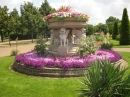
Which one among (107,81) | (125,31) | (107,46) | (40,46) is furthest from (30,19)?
(107,81)

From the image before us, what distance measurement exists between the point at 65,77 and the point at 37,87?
1657mm

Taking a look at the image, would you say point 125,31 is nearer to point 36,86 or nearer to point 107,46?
point 107,46

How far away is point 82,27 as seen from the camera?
1116 cm

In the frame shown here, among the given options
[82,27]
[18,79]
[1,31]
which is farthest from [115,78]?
[1,31]

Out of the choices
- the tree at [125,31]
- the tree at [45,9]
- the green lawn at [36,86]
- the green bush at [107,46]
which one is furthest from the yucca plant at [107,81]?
the tree at [45,9]

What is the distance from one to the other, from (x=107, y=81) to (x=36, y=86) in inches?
137

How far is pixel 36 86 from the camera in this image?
6.96 meters

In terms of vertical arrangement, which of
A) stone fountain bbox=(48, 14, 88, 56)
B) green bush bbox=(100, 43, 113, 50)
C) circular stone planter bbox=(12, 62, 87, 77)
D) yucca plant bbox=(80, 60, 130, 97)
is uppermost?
stone fountain bbox=(48, 14, 88, 56)

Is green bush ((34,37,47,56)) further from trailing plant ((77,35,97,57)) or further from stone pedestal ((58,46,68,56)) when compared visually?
trailing plant ((77,35,97,57))

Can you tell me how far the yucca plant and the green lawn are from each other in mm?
1823

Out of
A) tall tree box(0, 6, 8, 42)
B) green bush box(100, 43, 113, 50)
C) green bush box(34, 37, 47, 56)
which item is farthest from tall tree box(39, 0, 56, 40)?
green bush box(34, 37, 47, 56)

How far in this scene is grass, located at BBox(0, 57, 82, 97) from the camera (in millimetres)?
6246

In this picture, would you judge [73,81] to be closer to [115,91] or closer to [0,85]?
[0,85]

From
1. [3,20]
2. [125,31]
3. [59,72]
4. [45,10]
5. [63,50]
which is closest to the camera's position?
[59,72]
